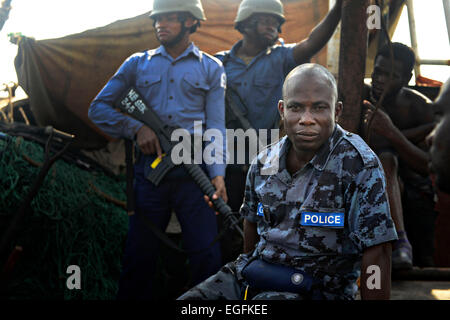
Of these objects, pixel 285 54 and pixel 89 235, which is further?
pixel 89 235

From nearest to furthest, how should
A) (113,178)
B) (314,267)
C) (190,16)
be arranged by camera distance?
(314,267) < (190,16) < (113,178)

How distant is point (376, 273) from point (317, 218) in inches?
10.1

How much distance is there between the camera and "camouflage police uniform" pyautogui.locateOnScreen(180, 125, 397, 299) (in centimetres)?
157

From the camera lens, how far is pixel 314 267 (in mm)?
1607

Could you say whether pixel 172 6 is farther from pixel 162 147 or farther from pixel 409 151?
pixel 409 151

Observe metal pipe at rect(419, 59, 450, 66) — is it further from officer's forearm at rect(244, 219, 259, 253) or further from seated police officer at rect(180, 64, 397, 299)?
officer's forearm at rect(244, 219, 259, 253)

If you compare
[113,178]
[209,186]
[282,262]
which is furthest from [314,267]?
[113,178]

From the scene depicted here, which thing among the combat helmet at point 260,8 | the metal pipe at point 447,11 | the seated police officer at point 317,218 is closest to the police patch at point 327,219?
the seated police officer at point 317,218

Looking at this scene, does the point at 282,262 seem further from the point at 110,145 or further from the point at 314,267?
the point at 110,145

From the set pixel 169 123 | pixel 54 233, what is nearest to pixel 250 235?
pixel 169 123

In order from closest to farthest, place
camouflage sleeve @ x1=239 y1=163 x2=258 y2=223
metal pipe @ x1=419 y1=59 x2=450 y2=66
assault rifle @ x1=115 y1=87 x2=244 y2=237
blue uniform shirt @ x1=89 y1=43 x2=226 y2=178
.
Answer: camouflage sleeve @ x1=239 y1=163 x2=258 y2=223, assault rifle @ x1=115 y1=87 x2=244 y2=237, blue uniform shirt @ x1=89 y1=43 x2=226 y2=178, metal pipe @ x1=419 y1=59 x2=450 y2=66

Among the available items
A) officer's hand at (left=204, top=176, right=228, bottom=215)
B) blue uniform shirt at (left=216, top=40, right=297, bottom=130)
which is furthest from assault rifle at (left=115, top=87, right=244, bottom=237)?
blue uniform shirt at (left=216, top=40, right=297, bottom=130)

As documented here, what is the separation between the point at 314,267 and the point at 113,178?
366cm

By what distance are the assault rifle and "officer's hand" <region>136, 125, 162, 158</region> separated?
0.05m
